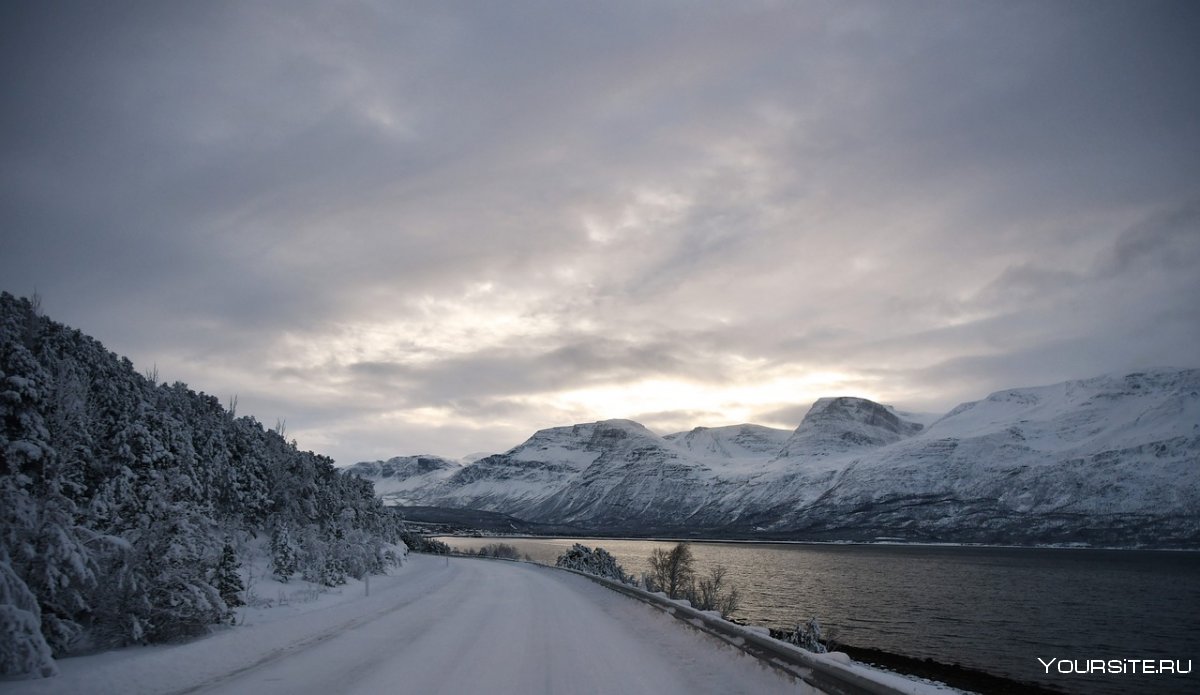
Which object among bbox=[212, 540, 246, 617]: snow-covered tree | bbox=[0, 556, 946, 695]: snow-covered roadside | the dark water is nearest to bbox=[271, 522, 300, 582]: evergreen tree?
bbox=[0, 556, 946, 695]: snow-covered roadside

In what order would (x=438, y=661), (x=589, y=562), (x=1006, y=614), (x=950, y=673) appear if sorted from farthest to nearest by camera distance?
(x=589, y=562), (x=1006, y=614), (x=950, y=673), (x=438, y=661)

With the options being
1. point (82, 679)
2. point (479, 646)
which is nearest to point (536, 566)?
point (479, 646)

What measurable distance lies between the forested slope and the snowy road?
1074 millimetres

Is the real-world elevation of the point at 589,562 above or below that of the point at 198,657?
below

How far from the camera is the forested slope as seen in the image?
11.1 metres

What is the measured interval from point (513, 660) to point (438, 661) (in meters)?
1.36

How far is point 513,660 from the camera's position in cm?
1169

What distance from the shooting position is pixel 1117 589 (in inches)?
2987

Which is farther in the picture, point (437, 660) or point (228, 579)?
point (228, 579)

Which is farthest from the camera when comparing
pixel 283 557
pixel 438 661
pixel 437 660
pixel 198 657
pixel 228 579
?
pixel 283 557

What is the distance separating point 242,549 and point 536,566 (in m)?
30.8

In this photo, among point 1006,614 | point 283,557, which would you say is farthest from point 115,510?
point 1006,614

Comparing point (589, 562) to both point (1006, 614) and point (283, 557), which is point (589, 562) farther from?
point (283, 557)

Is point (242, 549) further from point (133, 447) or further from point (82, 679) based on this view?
point (82, 679)
